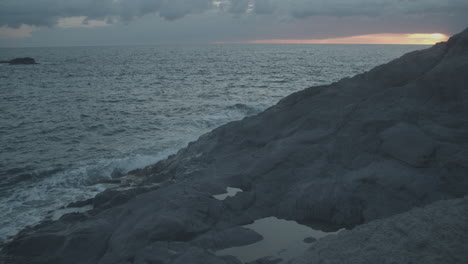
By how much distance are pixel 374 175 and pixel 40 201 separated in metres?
10.3

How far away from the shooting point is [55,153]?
17047 millimetres

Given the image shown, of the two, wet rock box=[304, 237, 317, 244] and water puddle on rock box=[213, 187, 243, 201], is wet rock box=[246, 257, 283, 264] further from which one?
water puddle on rock box=[213, 187, 243, 201]

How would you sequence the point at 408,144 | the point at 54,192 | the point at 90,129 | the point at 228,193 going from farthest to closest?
the point at 90,129 → the point at 54,192 → the point at 228,193 → the point at 408,144

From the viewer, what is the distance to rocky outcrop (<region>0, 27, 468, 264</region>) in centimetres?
670

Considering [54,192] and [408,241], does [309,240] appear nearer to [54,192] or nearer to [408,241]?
[408,241]

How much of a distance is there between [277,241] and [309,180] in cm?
199

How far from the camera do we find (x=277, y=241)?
6.48 metres

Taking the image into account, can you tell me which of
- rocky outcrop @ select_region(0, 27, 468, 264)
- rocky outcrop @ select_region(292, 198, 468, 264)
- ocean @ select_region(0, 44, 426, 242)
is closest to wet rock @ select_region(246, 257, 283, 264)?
rocky outcrop @ select_region(0, 27, 468, 264)

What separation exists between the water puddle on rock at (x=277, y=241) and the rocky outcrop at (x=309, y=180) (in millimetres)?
234

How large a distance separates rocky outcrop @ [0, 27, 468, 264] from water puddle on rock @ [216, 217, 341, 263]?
0.23 meters

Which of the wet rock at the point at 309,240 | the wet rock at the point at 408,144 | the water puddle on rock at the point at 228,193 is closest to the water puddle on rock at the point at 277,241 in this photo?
the wet rock at the point at 309,240

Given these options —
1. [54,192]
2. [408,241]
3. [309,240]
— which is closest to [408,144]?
[309,240]

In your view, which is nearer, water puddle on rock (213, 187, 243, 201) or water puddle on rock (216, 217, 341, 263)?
water puddle on rock (216, 217, 341, 263)

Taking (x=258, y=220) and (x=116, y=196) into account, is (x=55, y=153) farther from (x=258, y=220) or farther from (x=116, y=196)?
(x=258, y=220)
